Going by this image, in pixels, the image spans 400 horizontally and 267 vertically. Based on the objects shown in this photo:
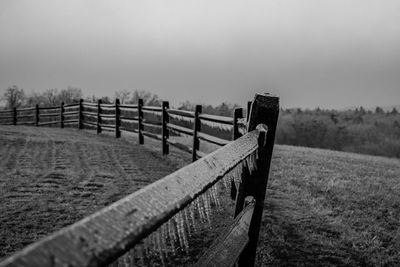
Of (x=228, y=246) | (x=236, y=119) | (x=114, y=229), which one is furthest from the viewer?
(x=236, y=119)

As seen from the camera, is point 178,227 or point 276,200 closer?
point 178,227

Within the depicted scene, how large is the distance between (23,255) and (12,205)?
4498 mm

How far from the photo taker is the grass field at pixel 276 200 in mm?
3656

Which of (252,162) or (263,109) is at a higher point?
(263,109)

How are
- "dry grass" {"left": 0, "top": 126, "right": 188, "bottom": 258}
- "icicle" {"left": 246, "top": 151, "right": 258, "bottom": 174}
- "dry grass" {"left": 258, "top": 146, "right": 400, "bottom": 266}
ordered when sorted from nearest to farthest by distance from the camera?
"icicle" {"left": 246, "top": 151, "right": 258, "bottom": 174}
"dry grass" {"left": 258, "top": 146, "right": 400, "bottom": 266}
"dry grass" {"left": 0, "top": 126, "right": 188, "bottom": 258}

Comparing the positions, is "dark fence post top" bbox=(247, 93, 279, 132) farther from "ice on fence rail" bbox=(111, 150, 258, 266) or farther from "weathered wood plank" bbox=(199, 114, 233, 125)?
"weathered wood plank" bbox=(199, 114, 233, 125)

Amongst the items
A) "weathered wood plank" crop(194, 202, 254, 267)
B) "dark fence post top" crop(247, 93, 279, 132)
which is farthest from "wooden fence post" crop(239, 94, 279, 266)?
→ "weathered wood plank" crop(194, 202, 254, 267)

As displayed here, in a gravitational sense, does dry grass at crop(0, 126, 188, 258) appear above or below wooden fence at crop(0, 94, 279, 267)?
below

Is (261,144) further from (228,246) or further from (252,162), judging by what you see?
(228,246)

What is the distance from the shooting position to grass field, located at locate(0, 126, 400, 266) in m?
3.66

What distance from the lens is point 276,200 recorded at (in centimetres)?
554

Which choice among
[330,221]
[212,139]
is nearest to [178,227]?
[330,221]

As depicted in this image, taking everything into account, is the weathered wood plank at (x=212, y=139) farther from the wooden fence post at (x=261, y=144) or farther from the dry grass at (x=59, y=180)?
the wooden fence post at (x=261, y=144)

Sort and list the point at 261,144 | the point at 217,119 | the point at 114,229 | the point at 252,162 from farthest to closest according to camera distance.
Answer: the point at 217,119, the point at 261,144, the point at 252,162, the point at 114,229
